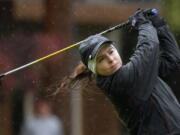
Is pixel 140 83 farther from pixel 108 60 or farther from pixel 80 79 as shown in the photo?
pixel 80 79

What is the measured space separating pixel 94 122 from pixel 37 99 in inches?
34.6

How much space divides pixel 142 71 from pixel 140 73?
2cm

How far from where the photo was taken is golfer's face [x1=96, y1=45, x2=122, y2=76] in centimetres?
499

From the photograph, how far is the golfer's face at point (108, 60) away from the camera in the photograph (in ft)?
16.4

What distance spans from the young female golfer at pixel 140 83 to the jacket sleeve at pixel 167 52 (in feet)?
0.67

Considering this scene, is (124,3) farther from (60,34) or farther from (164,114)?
(164,114)

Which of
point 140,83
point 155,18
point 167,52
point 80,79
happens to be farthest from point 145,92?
point 80,79

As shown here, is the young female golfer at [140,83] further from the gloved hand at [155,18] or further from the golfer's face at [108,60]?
the gloved hand at [155,18]

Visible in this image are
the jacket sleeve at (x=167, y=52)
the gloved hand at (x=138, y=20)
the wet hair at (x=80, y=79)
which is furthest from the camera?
the wet hair at (x=80, y=79)

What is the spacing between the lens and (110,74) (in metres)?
5.02

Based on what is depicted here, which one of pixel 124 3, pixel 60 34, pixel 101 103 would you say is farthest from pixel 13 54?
pixel 124 3

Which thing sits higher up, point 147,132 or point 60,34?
point 60,34

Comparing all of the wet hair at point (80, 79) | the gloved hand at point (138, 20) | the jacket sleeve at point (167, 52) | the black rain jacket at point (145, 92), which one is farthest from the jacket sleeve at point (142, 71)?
the wet hair at point (80, 79)

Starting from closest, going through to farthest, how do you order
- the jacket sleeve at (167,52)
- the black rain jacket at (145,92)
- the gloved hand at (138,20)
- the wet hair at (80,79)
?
the black rain jacket at (145,92), the gloved hand at (138,20), the jacket sleeve at (167,52), the wet hair at (80,79)
